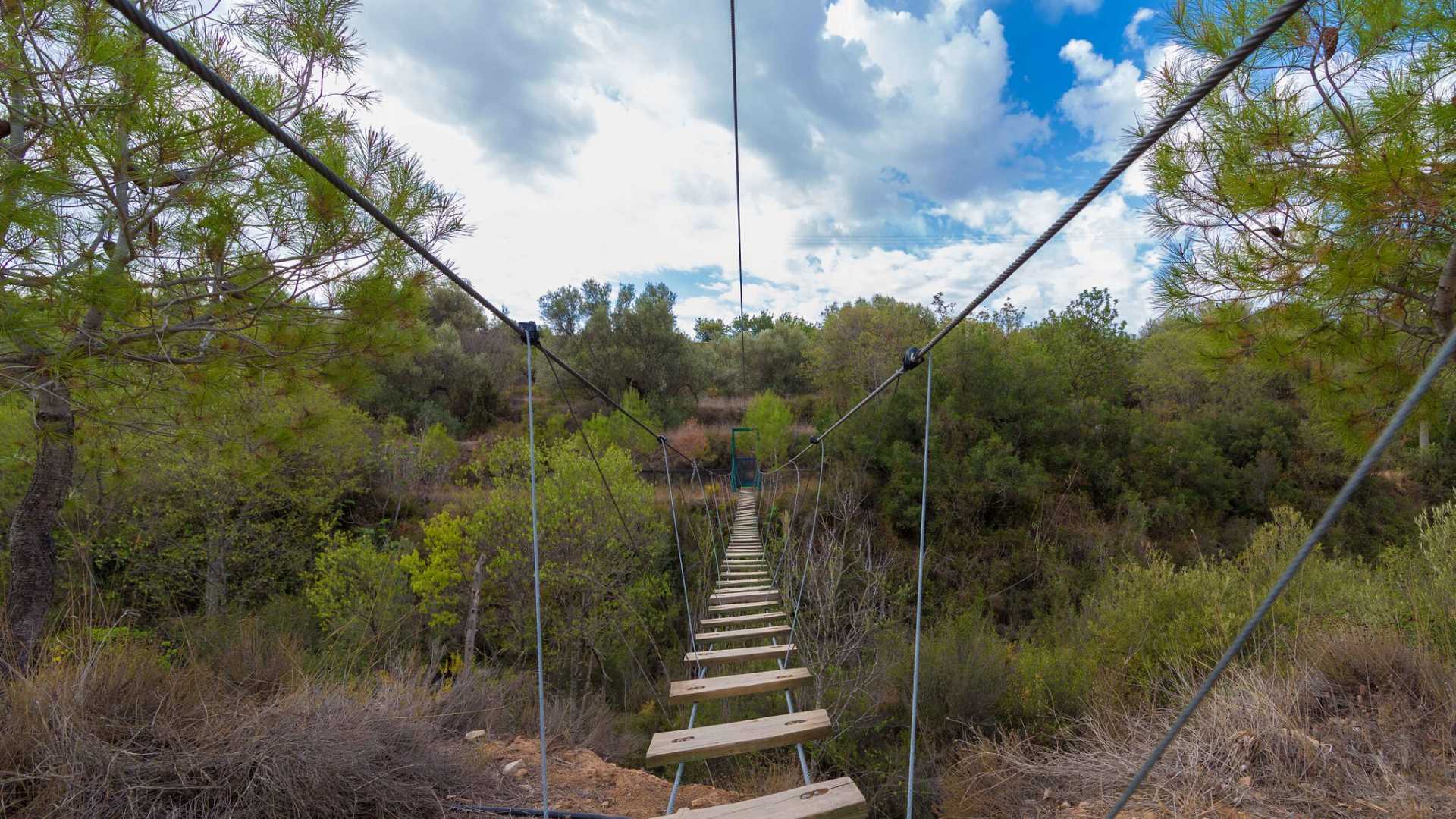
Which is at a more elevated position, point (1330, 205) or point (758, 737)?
point (1330, 205)

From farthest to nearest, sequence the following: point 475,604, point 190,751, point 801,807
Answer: point 475,604 → point 190,751 → point 801,807

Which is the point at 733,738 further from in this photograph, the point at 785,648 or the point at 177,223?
the point at 177,223

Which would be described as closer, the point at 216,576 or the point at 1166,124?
the point at 1166,124

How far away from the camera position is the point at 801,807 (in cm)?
132

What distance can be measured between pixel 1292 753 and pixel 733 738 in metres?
1.99

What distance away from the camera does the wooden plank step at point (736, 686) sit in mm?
2027

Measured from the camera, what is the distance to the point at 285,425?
3053 mm

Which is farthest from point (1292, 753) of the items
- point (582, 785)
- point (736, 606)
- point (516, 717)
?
point (516, 717)

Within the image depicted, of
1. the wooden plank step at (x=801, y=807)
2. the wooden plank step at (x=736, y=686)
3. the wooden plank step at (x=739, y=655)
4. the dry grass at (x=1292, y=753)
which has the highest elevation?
the wooden plank step at (x=801, y=807)

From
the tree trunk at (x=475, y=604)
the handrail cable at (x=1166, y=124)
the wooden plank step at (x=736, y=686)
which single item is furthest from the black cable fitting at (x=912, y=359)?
the tree trunk at (x=475, y=604)

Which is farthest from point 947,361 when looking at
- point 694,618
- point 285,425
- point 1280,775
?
point 285,425

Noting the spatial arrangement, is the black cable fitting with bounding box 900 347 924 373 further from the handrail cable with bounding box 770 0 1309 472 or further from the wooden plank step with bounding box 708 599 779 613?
the wooden plank step with bounding box 708 599 779 613

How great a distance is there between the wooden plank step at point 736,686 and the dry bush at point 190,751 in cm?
81

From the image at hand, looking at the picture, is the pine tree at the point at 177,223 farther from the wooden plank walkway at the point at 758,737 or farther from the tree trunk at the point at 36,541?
the wooden plank walkway at the point at 758,737
